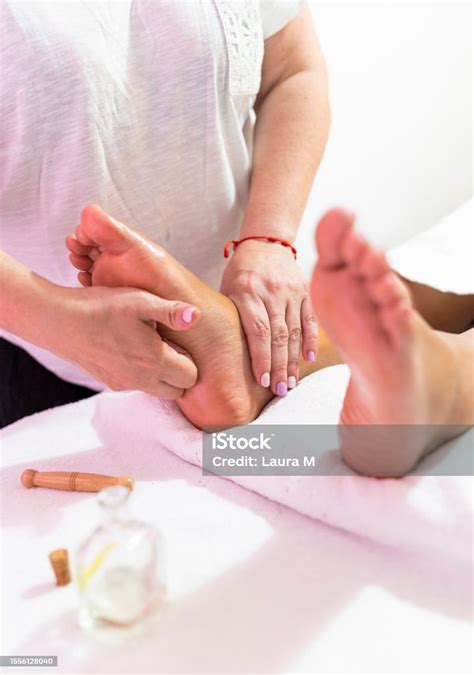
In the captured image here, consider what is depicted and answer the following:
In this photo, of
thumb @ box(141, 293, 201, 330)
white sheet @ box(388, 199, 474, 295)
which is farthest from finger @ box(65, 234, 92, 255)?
white sheet @ box(388, 199, 474, 295)

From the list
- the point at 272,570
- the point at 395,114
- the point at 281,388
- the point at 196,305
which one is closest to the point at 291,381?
the point at 281,388

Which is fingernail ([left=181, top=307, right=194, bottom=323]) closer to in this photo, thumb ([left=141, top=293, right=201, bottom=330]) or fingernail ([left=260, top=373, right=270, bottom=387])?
thumb ([left=141, top=293, right=201, bottom=330])

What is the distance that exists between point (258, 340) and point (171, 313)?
0.15 m

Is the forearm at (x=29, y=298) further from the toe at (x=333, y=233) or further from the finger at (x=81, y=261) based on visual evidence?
the toe at (x=333, y=233)

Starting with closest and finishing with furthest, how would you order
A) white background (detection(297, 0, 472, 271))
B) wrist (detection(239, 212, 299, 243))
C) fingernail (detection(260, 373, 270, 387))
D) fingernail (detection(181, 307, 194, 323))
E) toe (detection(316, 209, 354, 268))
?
toe (detection(316, 209, 354, 268))
fingernail (detection(181, 307, 194, 323))
fingernail (detection(260, 373, 270, 387))
wrist (detection(239, 212, 299, 243))
white background (detection(297, 0, 472, 271))

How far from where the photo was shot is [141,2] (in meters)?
0.86

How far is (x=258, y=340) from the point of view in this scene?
2.74 ft

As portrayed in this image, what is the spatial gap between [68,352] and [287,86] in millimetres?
561

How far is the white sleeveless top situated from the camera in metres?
0.80

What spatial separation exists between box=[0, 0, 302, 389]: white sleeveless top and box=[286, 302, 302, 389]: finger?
0.77ft

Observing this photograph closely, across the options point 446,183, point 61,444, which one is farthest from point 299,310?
point 446,183

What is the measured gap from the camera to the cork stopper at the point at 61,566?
24.4 inches

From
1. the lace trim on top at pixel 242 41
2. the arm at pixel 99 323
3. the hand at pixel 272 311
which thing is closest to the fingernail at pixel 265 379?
the hand at pixel 272 311

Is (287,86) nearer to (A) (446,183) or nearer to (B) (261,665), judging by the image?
(B) (261,665)
